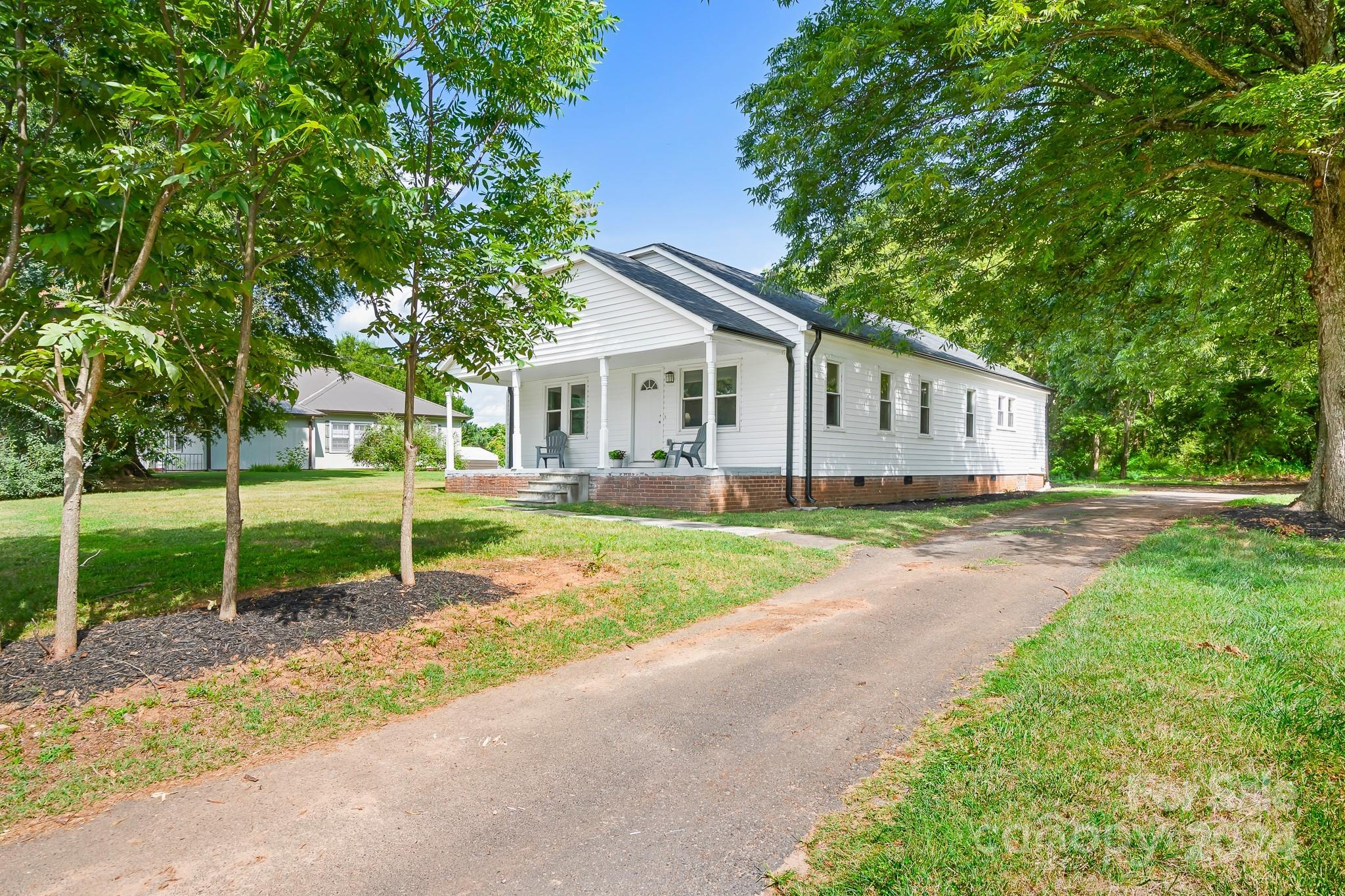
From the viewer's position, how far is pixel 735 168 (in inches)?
498

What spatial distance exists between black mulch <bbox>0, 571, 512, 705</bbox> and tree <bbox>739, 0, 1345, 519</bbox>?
24.3 ft

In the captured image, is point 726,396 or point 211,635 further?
point 726,396

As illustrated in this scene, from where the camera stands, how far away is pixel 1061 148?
30.8ft

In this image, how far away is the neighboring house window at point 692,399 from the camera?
15.6 meters

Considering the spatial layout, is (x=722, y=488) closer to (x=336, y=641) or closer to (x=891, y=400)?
(x=891, y=400)

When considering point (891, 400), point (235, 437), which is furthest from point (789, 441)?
point (235, 437)

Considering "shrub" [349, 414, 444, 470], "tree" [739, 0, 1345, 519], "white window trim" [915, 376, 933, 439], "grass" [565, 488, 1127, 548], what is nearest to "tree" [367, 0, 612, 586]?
"tree" [739, 0, 1345, 519]

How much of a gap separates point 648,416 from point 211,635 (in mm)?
12432

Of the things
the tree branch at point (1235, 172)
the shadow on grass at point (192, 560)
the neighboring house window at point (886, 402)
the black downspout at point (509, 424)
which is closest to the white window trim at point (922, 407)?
the neighboring house window at point (886, 402)

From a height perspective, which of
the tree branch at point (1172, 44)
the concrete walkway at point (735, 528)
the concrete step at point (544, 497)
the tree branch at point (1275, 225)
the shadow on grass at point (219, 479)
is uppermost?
the tree branch at point (1172, 44)

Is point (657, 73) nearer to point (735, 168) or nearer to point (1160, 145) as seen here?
point (735, 168)

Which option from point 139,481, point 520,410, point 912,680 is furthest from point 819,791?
point 139,481

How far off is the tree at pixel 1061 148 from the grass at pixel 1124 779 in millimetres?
5675

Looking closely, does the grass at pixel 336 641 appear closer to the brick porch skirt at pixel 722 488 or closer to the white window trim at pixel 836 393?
the brick porch skirt at pixel 722 488
